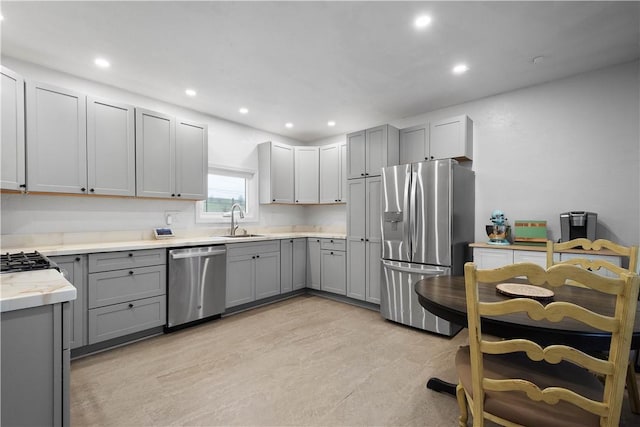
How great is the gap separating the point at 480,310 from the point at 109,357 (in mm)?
2970

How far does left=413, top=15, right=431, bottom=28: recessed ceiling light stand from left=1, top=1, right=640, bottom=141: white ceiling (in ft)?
0.16

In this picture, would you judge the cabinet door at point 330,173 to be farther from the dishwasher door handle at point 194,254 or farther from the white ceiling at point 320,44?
the dishwasher door handle at point 194,254

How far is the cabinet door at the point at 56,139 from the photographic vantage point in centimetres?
257

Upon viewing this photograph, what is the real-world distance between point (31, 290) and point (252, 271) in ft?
9.49

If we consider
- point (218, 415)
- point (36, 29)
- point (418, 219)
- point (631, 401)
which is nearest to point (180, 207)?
point (36, 29)

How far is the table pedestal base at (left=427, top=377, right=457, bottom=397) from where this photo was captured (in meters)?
2.05

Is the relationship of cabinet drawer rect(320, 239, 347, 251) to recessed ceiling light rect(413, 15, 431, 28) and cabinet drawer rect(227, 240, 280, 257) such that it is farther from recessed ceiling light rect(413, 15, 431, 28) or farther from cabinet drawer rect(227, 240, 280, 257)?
recessed ceiling light rect(413, 15, 431, 28)

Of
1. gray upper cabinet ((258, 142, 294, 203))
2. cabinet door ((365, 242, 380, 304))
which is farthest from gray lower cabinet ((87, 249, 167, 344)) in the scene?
cabinet door ((365, 242, 380, 304))

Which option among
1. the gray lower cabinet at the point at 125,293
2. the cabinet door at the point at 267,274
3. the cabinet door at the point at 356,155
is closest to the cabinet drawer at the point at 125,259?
the gray lower cabinet at the point at 125,293

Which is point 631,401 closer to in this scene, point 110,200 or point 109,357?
point 109,357

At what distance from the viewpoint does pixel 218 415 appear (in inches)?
72.3

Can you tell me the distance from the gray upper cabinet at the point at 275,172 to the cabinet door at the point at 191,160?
1133 mm

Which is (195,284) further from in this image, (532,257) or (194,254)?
(532,257)

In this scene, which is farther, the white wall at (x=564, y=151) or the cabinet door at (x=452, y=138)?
the cabinet door at (x=452, y=138)
